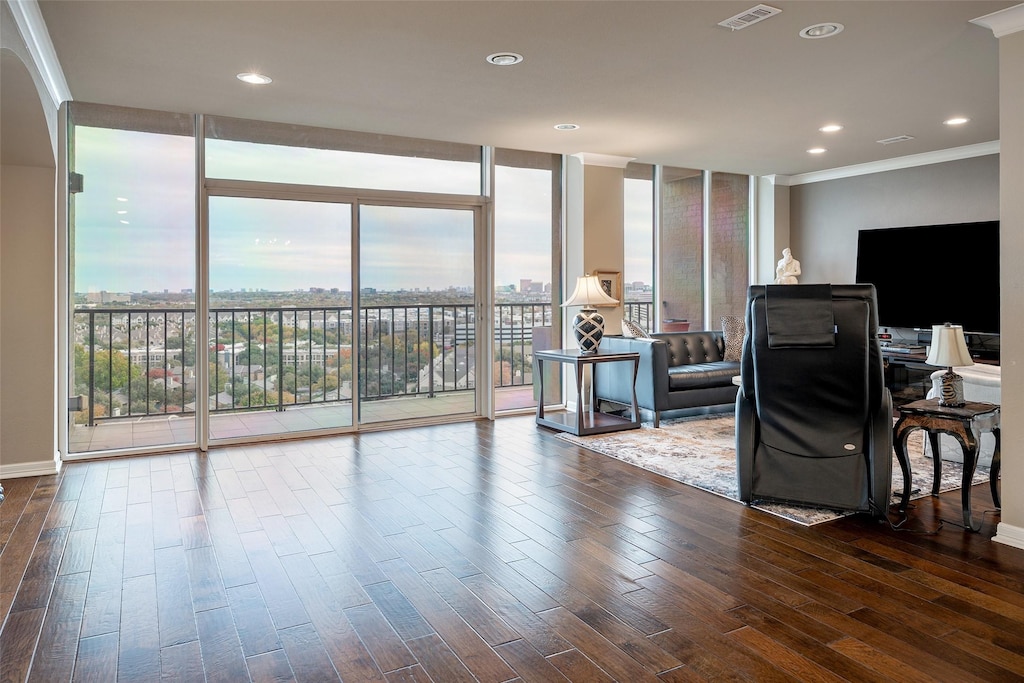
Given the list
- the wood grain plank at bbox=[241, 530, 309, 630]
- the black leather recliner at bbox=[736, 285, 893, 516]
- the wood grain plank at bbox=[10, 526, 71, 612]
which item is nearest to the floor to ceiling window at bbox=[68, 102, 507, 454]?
the wood grain plank at bbox=[10, 526, 71, 612]

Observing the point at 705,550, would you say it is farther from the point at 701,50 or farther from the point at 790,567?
the point at 701,50

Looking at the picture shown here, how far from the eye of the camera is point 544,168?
6.88 m

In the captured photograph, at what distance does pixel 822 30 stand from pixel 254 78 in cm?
316

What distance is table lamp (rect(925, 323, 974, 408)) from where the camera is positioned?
3.46 m

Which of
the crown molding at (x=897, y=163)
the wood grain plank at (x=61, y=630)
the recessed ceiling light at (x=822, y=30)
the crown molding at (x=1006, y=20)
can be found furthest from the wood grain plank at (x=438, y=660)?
the crown molding at (x=897, y=163)

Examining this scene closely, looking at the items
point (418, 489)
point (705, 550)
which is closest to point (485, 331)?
point (418, 489)

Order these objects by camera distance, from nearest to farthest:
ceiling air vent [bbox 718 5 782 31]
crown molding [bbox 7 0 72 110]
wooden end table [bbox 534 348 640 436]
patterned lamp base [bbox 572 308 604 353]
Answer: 1. crown molding [bbox 7 0 72 110]
2. ceiling air vent [bbox 718 5 782 31]
3. wooden end table [bbox 534 348 640 436]
4. patterned lamp base [bbox 572 308 604 353]

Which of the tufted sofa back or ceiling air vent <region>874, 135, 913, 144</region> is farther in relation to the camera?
the tufted sofa back

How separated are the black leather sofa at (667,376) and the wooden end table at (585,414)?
0.13m

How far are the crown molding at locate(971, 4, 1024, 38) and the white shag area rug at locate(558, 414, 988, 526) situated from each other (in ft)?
7.20

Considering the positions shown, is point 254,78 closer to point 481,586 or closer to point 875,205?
point 481,586

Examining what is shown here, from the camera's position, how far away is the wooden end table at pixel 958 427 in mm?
3252

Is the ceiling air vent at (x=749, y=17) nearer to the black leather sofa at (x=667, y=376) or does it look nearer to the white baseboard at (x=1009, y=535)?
the white baseboard at (x=1009, y=535)

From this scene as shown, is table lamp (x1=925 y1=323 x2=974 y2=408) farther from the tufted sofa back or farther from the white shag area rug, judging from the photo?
the tufted sofa back
